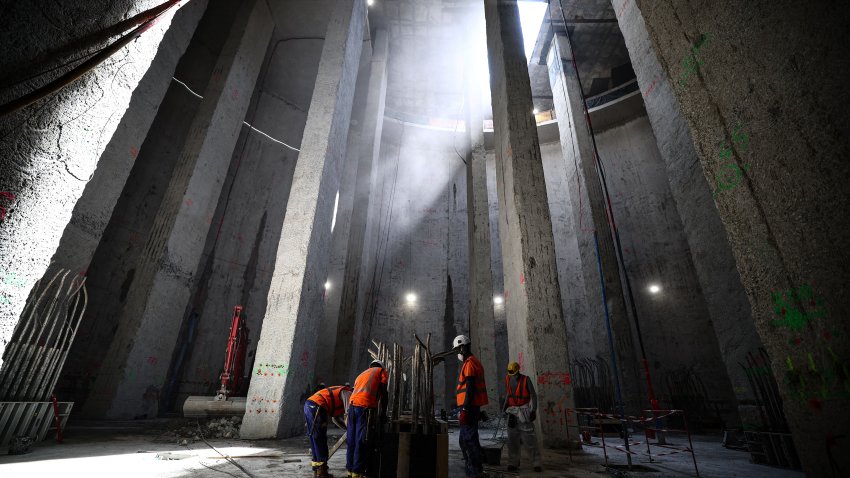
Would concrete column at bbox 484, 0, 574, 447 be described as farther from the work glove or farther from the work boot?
the work boot

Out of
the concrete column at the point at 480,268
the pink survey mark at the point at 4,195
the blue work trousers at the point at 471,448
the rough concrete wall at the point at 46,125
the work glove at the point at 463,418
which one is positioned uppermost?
the concrete column at the point at 480,268

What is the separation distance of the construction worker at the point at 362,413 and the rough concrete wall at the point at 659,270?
11593mm

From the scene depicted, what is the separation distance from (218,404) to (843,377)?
281 inches

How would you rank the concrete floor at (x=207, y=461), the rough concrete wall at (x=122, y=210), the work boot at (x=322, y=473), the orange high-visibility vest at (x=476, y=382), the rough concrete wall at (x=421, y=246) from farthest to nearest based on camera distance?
the rough concrete wall at (x=421, y=246) < the rough concrete wall at (x=122, y=210) < the orange high-visibility vest at (x=476, y=382) < the work boot at (x=322, y=473) < the concrete floor at (x=207, y=461)

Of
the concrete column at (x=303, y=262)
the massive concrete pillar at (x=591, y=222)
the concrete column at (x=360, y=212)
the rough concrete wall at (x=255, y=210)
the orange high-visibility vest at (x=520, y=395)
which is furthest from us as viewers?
the concrete column at (x=360, y=212)

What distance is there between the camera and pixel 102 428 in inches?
220

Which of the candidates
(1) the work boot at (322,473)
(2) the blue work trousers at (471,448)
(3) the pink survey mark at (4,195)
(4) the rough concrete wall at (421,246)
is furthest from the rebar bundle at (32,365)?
(4) the rough concrete wall at (421,246)

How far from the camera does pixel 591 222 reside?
1114 cm

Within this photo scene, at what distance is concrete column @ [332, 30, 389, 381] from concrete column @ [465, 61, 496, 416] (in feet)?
11.6

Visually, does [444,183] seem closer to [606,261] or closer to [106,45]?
[606,261]

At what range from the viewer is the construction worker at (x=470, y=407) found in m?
3.62

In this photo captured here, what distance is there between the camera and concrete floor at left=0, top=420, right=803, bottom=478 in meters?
3.29

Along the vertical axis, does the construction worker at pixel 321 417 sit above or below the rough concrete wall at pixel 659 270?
Answer: below

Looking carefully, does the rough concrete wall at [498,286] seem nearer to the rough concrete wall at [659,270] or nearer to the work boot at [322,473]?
the rough concrete wall at [659,270]
